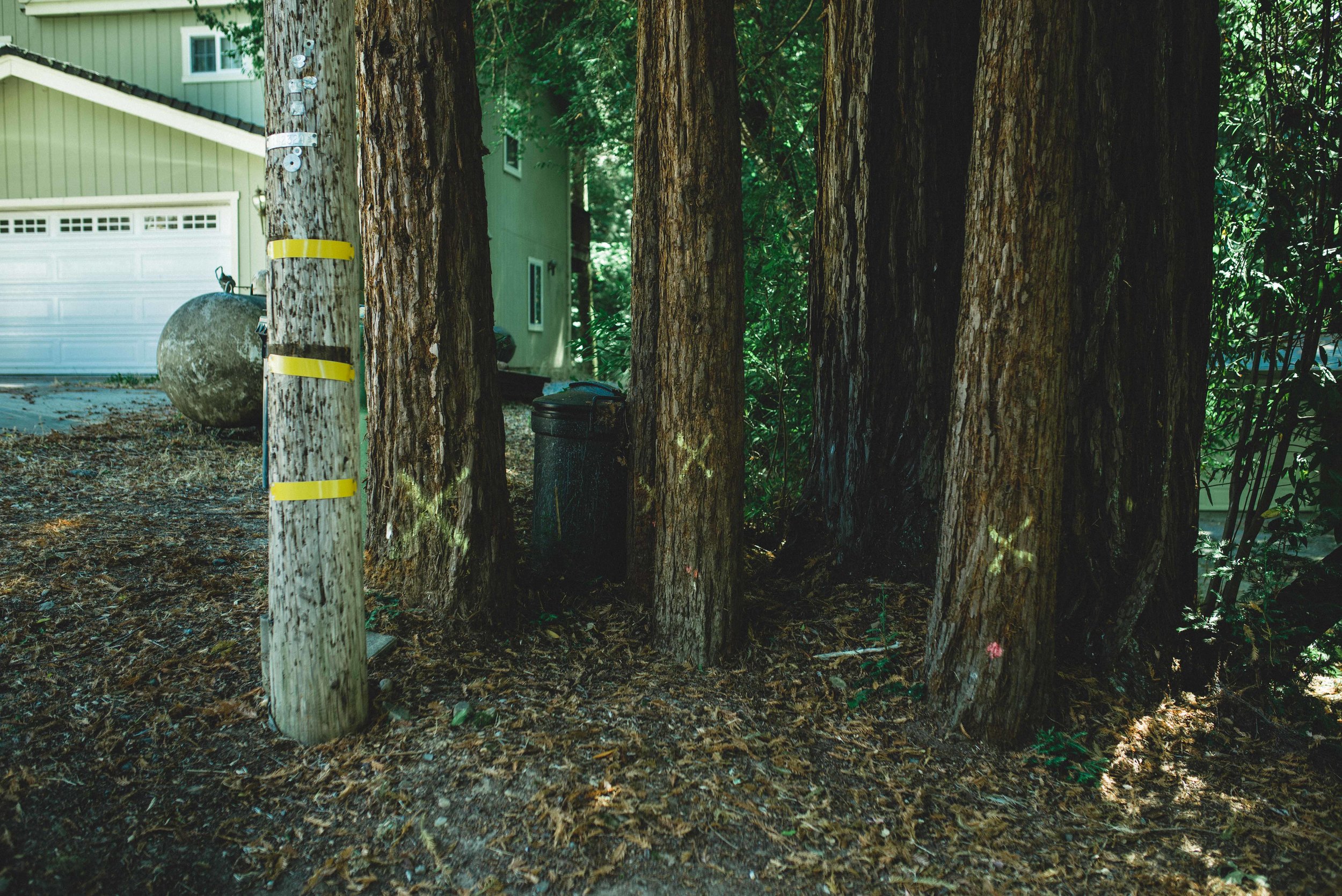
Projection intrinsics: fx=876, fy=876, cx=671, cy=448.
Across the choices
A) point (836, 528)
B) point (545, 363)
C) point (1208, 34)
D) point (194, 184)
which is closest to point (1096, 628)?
point (836, 528)

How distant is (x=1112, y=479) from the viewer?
3740mm

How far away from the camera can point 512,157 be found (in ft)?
55.6

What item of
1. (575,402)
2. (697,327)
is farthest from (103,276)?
(697,327)

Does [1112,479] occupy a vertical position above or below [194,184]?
below

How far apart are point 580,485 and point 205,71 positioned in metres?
14.3

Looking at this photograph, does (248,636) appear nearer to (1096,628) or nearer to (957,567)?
(957,567)

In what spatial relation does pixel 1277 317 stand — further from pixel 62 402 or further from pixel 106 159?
pixel 106 159

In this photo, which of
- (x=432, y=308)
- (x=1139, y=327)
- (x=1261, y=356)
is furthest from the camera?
(x=1261, y=356)

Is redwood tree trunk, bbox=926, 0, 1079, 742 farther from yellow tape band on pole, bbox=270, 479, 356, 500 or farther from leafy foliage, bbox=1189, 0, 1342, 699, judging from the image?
yellow tape band on pole, bbox=270, 479, 356, 500

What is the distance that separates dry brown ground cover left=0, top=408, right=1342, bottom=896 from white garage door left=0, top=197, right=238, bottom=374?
409 inches

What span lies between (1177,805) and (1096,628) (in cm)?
82

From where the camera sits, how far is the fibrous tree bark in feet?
12.1

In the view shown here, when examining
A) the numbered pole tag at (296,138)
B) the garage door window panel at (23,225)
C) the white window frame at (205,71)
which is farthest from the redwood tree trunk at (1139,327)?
the garage door window panel at (23,225)

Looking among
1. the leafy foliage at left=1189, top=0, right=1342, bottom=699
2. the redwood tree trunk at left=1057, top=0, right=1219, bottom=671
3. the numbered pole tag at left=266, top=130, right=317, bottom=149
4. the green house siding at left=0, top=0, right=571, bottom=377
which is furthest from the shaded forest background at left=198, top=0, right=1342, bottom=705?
the green house siding at left=0, top=0, right=571, bottom=377
